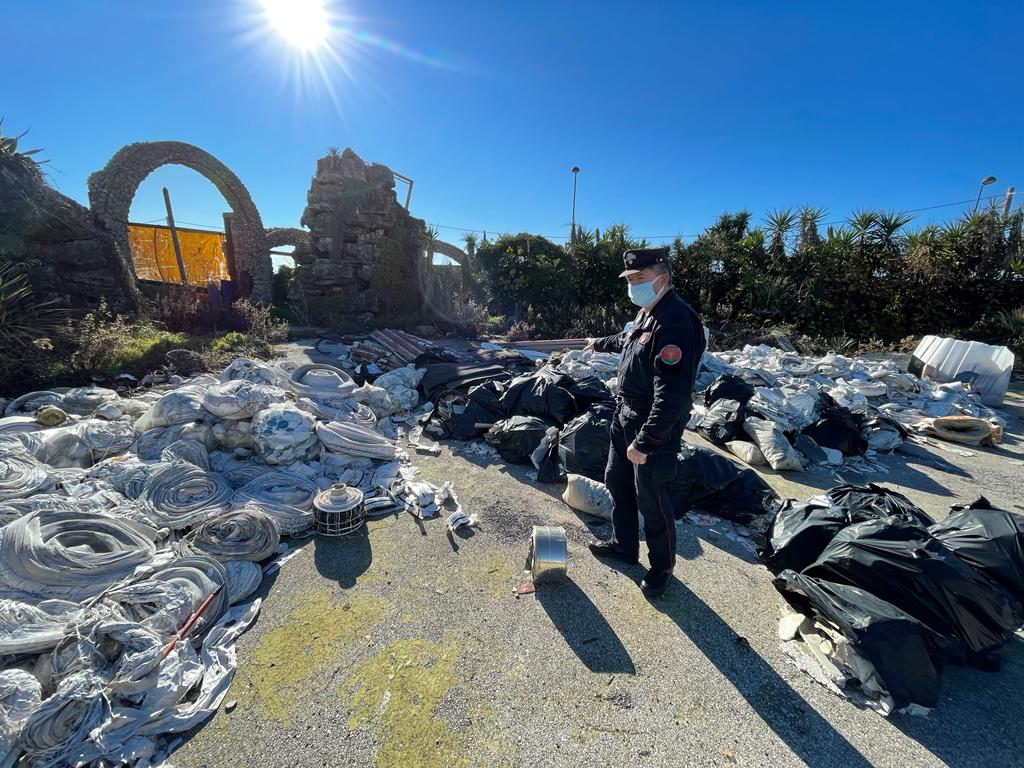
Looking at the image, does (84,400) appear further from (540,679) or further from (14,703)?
(540,679)

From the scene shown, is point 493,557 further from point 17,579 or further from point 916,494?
point 916,494

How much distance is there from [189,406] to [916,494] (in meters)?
6.38

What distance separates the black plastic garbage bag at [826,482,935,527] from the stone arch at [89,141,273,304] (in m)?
11.2

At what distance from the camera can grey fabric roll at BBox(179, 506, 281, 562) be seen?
245 centimetres

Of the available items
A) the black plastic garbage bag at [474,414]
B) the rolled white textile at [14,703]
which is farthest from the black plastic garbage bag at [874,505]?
the rolled white textile at [14,703]

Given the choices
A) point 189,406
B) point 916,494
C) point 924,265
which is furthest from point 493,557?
point 924,265

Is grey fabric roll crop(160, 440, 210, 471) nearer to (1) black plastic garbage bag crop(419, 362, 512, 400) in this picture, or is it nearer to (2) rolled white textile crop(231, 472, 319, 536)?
(2) rolled white textile crop(231, 472, 319, 536)

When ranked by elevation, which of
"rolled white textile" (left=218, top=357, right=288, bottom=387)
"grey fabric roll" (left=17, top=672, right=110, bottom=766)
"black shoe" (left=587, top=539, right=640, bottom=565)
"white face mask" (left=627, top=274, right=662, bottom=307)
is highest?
"white face mask" (left=627, top=274, right=662, bottom=307)

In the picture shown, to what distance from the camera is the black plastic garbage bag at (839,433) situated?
4418 mm

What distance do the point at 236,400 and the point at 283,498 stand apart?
3.69 feet

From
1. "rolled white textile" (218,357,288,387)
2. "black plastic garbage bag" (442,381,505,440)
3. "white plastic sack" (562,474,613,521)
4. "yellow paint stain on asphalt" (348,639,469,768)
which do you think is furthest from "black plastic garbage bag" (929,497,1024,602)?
"rolled white textile" (218,357,288,387)

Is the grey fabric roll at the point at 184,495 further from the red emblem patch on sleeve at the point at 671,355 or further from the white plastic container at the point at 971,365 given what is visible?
the white plastic container at the point at 971,365

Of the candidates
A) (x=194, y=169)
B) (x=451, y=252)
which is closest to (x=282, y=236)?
(x=194, y=169)

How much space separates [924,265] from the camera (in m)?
10.2
